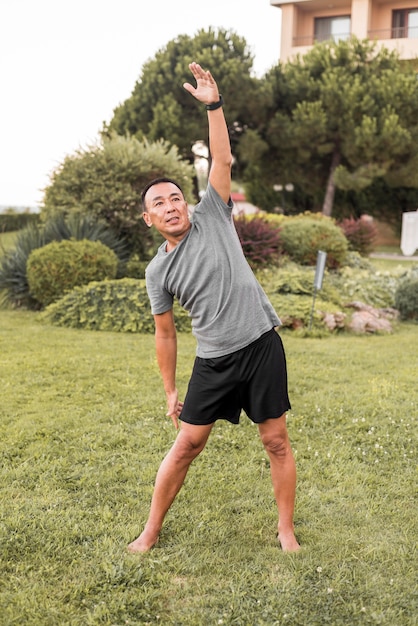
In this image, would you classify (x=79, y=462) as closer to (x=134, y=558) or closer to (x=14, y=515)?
(x=14, y=515)

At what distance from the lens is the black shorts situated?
9.96ft

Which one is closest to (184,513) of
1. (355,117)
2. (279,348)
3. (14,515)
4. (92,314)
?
(14,515)

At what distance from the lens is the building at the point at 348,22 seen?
32.0m

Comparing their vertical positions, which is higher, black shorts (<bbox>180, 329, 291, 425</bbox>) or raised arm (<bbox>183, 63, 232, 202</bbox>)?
raised arm (<bbox>183, 63, 232, 202</bbox>)

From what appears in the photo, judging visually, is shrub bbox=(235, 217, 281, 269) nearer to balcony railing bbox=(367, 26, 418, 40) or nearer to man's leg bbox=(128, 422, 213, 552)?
man's leg bbox=(128, 422, 213, 552)

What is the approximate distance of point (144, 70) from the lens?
28.7 meters

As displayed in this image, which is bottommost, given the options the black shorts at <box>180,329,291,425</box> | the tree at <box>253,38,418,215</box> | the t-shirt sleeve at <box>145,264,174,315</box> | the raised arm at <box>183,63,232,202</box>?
the black shorts at <box>180,329,291,425</box>

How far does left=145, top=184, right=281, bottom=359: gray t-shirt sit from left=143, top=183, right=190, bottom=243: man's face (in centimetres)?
5

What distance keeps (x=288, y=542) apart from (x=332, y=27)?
34635mm

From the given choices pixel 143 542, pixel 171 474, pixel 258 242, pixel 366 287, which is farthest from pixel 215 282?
pixel 366 287

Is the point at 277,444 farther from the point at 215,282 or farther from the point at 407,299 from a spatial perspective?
the point at 407,299

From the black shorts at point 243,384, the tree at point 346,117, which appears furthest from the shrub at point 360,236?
the black shorts at point 243,384

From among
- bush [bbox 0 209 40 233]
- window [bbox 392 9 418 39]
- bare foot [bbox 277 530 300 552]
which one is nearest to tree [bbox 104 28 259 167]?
bush [bbox 0 209 40 233]

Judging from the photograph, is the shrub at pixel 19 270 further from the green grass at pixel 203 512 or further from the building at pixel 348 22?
the building at pixel 348 22
